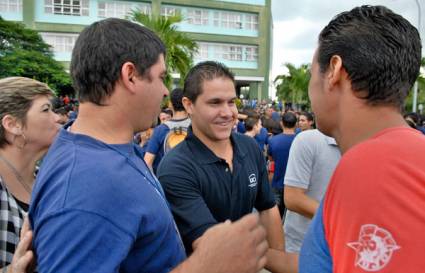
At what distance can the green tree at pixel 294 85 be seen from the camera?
3372 cm

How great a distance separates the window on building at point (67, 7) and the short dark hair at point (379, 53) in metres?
34.2

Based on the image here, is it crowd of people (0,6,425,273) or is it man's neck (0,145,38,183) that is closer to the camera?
crowd of people (0,6,425,273)

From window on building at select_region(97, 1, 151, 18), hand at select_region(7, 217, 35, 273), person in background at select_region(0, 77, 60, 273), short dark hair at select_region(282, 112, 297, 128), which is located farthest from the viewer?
window on building at select_region(97, 1, 151, 18)

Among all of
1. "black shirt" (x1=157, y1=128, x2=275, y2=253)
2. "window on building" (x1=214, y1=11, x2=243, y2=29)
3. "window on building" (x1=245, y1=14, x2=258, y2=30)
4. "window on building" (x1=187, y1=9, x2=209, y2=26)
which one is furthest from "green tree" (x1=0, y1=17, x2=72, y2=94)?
"black shirt" (x1=157, y1=128, x2=275, y2=253)

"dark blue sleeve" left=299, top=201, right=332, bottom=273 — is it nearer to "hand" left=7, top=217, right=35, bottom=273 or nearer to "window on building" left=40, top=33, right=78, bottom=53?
"hand" left=7, top=217, right=35, bottom=273

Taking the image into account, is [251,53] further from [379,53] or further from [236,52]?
[379,53]

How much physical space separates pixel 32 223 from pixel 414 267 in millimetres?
1209

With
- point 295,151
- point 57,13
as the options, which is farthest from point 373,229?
point 57,13

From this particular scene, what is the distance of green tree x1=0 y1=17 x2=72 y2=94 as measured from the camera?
2564cm

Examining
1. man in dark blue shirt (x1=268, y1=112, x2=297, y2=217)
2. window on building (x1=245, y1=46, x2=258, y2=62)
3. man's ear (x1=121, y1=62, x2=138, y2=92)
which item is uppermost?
window on building (x1=245, y1=46, x2=258, y2=62)

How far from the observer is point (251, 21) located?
36500 mm

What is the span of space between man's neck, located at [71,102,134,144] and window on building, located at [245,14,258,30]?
36722mm

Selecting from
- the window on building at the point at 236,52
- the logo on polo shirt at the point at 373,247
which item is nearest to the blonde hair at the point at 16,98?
the logo on polo shirt at the point at 373,247

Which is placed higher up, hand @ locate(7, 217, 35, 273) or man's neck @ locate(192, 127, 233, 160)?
man's neck @ locate(192, 127, 233, 160)
